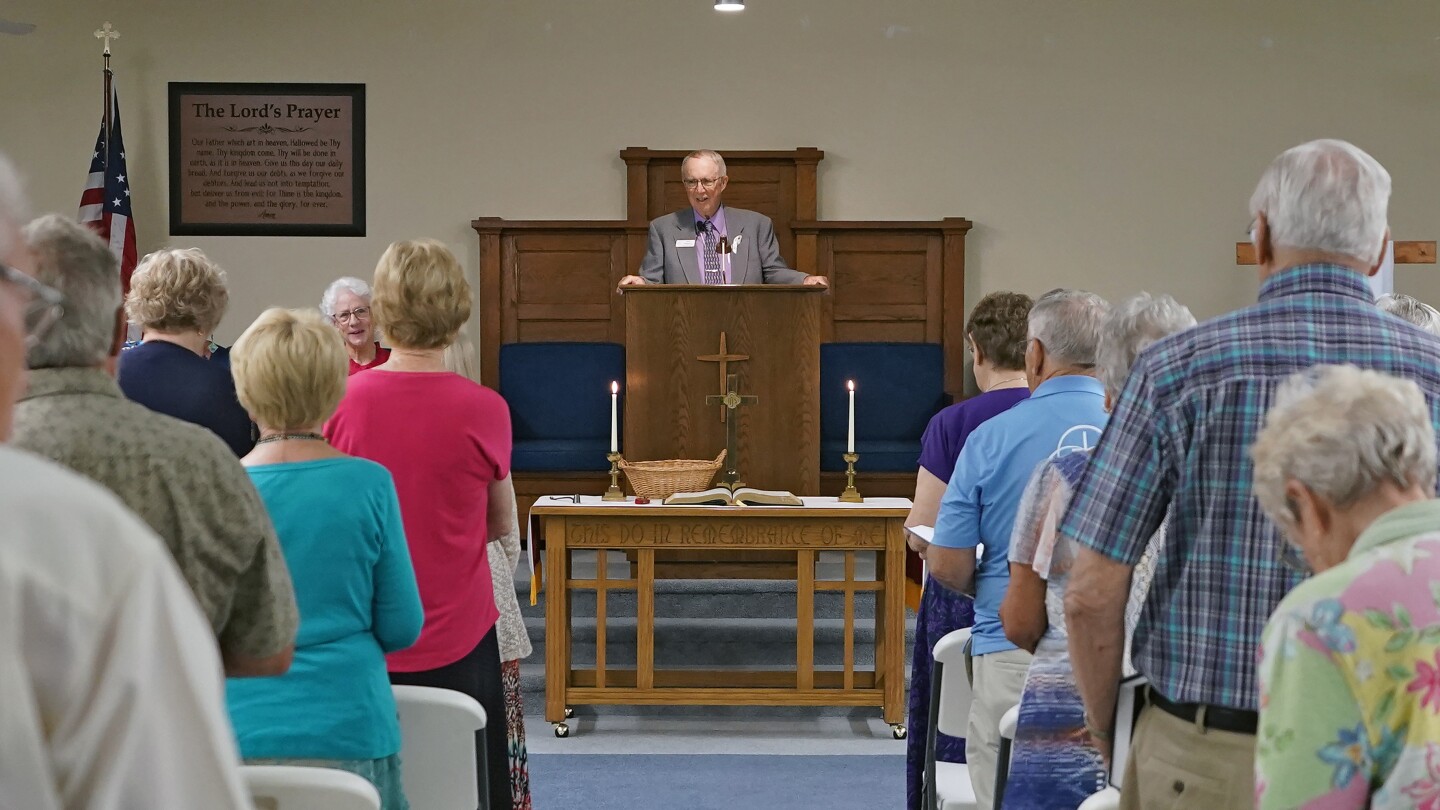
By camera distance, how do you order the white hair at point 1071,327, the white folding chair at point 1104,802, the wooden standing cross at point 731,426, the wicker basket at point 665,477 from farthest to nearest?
the wooden standing cross at point 731,426 → the wicker basket at point 665,477 → the white hair at point 1071,327 → the white folding chair at point 1104,802

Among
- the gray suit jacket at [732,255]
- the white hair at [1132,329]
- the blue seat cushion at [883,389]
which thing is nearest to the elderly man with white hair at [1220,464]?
the white hair at [1132,329]

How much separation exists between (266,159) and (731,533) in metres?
4.38

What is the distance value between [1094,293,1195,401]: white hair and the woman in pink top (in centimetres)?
109

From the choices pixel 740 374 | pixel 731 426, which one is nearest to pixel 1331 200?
pixel 731 426

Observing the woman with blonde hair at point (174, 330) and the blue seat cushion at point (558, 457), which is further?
the blue seat cushion at point (558, 457)

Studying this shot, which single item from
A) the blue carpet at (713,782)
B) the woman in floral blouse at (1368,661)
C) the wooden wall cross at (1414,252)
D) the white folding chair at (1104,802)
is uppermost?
the wooden wall cross at (1414,252)

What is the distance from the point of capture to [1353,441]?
129cm

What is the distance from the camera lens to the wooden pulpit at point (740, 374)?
529 centimetres

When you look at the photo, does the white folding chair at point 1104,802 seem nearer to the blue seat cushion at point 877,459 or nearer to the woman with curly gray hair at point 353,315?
the woman with curly gray hair at point 353,315

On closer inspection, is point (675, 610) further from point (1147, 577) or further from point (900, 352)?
point (1147, 577)

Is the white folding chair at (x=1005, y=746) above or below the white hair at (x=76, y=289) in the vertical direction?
below

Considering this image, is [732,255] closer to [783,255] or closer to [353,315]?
[783,255]

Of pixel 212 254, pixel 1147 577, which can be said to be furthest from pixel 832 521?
pixel 212 254

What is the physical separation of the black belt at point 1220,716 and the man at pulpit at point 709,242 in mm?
4777
